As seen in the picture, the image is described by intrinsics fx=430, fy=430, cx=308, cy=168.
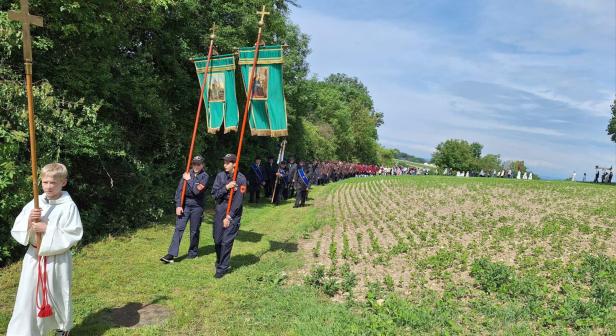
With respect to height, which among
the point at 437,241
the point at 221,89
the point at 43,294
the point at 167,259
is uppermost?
the point at 221,89

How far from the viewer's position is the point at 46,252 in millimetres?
4148

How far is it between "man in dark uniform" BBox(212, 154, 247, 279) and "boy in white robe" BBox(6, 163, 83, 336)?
3.22m

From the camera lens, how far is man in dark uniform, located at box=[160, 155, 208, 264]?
27.7 ft

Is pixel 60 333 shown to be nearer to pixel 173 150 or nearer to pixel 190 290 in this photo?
pixel 190 290

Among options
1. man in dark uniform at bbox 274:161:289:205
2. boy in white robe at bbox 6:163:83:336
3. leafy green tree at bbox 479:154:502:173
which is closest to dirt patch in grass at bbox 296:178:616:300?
man in dark uniform at bbox 274:161:289:205

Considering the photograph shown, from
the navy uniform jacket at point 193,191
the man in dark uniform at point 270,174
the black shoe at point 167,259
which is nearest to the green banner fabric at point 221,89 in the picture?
the navy uniform jacket at point 193,191

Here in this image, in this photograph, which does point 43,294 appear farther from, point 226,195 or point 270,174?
point 270,174

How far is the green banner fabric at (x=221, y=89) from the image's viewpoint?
10430mm

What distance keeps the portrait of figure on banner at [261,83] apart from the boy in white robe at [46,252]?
5.48m

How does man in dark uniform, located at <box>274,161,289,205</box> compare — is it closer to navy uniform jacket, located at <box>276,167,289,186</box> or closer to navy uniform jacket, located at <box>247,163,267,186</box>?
navy uniform jacket, located at <box>276,167,289,186</box>

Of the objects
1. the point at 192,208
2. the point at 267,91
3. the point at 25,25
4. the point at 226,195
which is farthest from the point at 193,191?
the point at 25,25

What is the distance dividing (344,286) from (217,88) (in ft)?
20.4

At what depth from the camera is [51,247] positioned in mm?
4164

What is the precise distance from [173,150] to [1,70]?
626 cm
